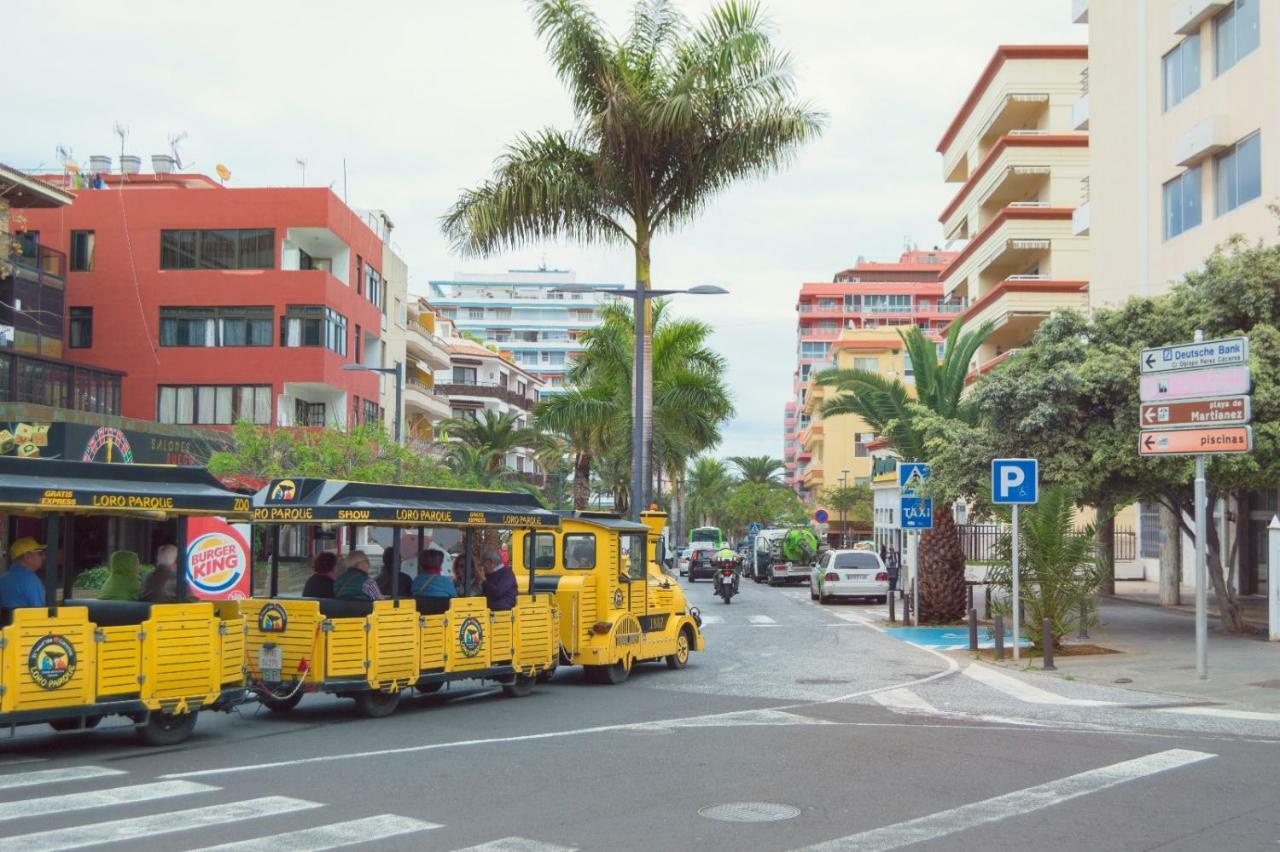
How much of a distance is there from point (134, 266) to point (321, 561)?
34.3 meters

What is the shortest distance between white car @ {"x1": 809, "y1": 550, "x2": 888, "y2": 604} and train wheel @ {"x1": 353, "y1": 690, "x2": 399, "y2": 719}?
2429 centimetres

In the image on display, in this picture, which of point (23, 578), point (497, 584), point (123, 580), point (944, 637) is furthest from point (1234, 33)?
point (23, 578)

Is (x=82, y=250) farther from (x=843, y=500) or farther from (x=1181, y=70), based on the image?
(x=843, y=500)

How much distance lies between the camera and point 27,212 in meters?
44.7

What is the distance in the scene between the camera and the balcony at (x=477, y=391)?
278ft

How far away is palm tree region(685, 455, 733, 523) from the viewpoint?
134m

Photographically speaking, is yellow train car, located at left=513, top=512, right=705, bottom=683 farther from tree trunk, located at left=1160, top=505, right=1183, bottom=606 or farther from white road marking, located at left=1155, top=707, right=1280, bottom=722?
tree trunk, located at left=1160, top=505, right=1183, bottom=606

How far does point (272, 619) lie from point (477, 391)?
2923 inches

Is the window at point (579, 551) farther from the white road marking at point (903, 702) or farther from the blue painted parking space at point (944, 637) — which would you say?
the blue painted parking space at point (944, 637)

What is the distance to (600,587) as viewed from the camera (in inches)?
685

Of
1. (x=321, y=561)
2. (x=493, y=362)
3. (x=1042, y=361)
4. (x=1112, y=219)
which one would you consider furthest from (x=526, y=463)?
(x=321, y=561)

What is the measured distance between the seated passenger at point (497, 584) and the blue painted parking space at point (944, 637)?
369 inches

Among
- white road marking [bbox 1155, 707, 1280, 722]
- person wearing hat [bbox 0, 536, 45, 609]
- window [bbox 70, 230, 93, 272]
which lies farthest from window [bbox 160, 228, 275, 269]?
white road marking [bbox 1155, 707, 1280, 722]

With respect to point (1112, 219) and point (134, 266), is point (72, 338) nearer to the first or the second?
point (134, 266)
